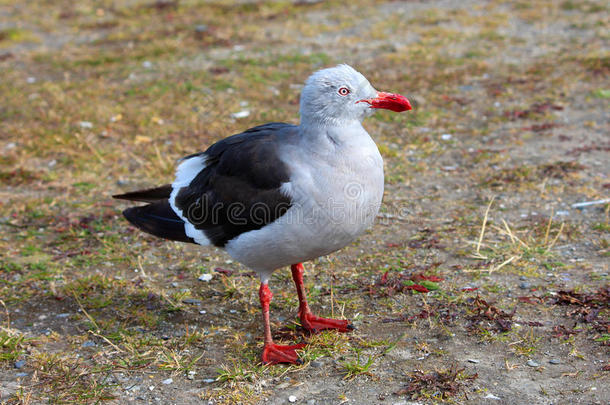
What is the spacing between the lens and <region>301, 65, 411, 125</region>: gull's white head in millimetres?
3973

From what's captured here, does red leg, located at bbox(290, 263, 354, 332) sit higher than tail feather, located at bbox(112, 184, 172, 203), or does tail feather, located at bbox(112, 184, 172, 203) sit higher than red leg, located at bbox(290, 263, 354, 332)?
tail feather, located at bbox(112, 184, 172, 203)

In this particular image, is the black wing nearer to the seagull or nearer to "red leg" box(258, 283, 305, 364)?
the seagull

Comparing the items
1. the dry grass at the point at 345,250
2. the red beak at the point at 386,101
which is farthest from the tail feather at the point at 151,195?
the red beak at the point at 386,101

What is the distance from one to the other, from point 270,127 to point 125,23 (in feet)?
32.0

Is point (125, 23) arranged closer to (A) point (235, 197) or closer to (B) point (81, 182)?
(B) point (81, 182)

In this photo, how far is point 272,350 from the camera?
165 inches

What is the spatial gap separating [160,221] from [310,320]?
4.31 ft

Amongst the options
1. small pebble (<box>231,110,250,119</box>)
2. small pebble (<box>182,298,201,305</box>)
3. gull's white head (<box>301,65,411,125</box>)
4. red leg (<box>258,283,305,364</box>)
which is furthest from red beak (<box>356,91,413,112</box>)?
small pebble (<box>231,110,250,119</box>)

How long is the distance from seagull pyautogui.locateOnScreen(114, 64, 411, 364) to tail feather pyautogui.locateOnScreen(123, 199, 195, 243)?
0.15 m

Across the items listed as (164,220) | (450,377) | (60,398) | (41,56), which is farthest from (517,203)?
(41,56)

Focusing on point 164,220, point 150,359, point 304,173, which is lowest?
point 150,359

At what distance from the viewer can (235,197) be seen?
4223mm

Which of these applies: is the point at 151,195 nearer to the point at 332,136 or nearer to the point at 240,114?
the point at 332,136

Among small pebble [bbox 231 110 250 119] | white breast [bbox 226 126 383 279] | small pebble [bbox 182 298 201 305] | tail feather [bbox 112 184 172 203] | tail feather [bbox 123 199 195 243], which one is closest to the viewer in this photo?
white breast [bbox 226 126 383 279]
